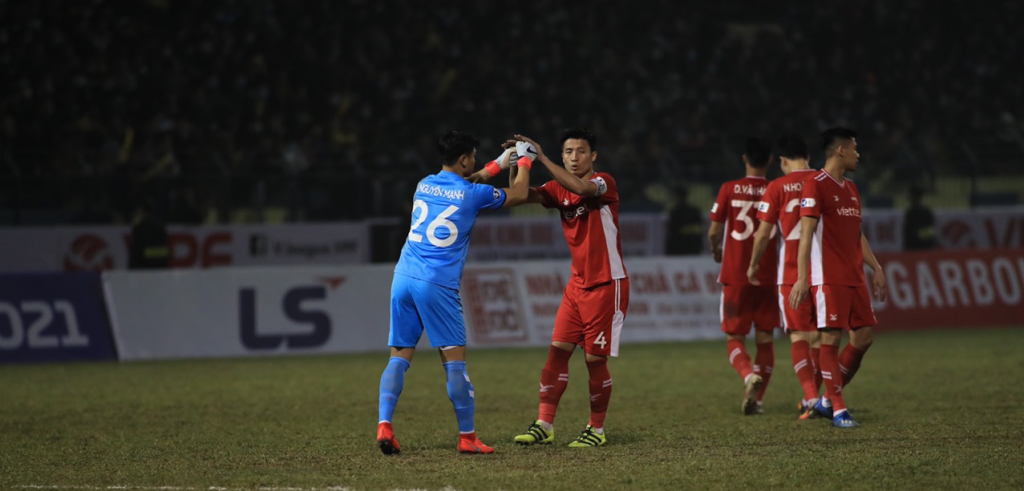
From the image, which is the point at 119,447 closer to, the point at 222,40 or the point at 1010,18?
the point at 222,40

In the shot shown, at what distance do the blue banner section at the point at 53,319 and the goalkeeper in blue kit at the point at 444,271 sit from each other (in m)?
8.89

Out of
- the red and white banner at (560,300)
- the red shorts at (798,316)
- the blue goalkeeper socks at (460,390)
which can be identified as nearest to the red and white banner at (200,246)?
the red and white banner at (560,300)

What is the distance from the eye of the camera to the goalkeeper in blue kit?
778 cm

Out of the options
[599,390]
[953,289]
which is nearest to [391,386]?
[599,390]

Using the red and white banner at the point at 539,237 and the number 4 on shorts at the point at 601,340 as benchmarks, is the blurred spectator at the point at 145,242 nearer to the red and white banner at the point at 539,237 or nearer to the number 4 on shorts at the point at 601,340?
the red and white banner at the point at 539,237

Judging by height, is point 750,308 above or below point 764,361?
above

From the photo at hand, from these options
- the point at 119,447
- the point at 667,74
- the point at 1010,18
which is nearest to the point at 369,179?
the point at 667,74

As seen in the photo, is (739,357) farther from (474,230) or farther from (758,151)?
(474,230)

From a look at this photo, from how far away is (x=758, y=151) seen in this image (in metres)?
10.3

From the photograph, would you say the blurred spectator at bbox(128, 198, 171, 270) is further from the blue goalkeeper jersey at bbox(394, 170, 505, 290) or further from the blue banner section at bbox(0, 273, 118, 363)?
the blue goalkeeper jersey at bbox(394, 170, 505, 290)

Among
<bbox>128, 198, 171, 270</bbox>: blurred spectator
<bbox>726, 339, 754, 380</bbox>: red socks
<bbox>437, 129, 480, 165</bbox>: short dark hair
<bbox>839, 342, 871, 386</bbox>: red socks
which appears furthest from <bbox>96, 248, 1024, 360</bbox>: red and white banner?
<bbox>437, 129, 480, 165</bbox>: short dark hair

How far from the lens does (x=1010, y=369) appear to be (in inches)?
516

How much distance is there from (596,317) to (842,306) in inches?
82.7

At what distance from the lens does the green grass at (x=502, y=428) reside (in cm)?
699
